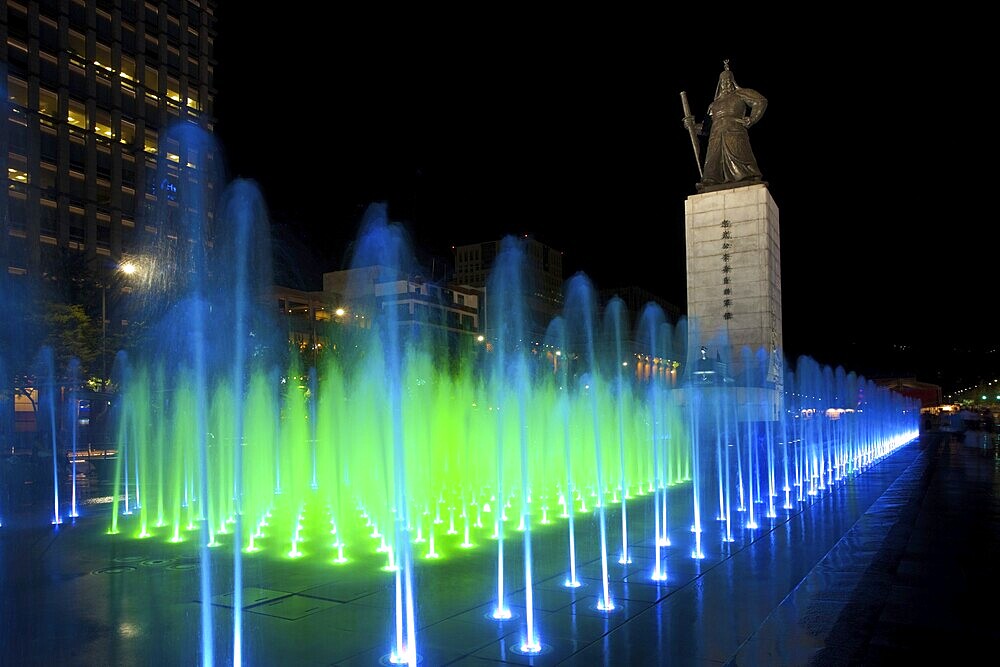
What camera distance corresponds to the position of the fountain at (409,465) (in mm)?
6984

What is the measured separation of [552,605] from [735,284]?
22485 millimetres

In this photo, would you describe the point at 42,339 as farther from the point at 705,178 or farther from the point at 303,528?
the point at 705,178

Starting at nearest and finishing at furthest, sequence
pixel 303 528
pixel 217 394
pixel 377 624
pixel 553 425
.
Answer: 1. pixel 377 624
2. pixel 303 528
3. pixel 553 425
4. pixel 217 394

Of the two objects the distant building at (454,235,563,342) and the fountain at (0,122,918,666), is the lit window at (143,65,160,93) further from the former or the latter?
the distant building at (454,235,563,342)

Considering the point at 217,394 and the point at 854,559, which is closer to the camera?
the point at 854,559

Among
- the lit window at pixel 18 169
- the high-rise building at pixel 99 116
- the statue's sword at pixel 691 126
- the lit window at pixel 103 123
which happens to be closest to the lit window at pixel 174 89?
the high-rise building at pixel 99 116

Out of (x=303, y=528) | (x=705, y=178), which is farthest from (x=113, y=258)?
(x=303, y=528)

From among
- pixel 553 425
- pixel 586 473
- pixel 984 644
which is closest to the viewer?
pixel 984 644

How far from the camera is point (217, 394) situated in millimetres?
25422

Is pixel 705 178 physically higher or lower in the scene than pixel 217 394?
higher

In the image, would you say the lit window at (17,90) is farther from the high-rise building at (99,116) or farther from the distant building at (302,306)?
the distant building at (302,306)

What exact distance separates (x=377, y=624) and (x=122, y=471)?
16.7 meters

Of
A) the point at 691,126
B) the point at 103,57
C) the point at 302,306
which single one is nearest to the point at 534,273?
the point at 302,306

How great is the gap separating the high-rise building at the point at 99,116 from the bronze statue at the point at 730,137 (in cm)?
2878
